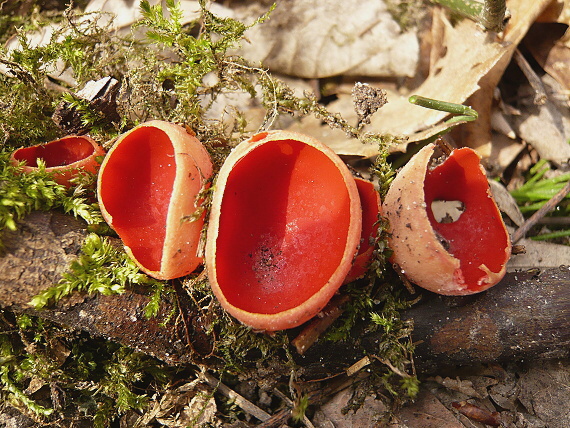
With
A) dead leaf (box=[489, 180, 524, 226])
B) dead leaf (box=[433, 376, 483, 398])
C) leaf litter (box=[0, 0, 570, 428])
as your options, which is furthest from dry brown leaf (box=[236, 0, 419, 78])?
dead leaf (box=[433, 376, 483, 398])

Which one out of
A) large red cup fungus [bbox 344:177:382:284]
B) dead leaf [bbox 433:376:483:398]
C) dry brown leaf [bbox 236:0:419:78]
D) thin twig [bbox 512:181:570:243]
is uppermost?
dry brown leaf [bbox 236:0:419:78]

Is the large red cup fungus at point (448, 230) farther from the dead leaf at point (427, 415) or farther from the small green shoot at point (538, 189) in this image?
the small green shoot at point (538, 189)

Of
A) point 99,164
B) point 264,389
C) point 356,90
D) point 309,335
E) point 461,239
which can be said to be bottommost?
point 264,389

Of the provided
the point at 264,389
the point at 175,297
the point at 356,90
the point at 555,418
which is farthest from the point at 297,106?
the point at 555,418

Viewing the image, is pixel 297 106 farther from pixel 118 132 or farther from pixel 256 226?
pixel 118 132

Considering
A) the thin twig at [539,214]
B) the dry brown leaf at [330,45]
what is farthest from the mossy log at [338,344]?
the dry brown leaf at [330,45]

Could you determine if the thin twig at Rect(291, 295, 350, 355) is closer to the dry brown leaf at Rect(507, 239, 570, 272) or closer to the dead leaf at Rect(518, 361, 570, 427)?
the dead leaf at Rect(518, 361, 570, 427)

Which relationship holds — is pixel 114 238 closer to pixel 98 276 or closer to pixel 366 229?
pixel 98 276
